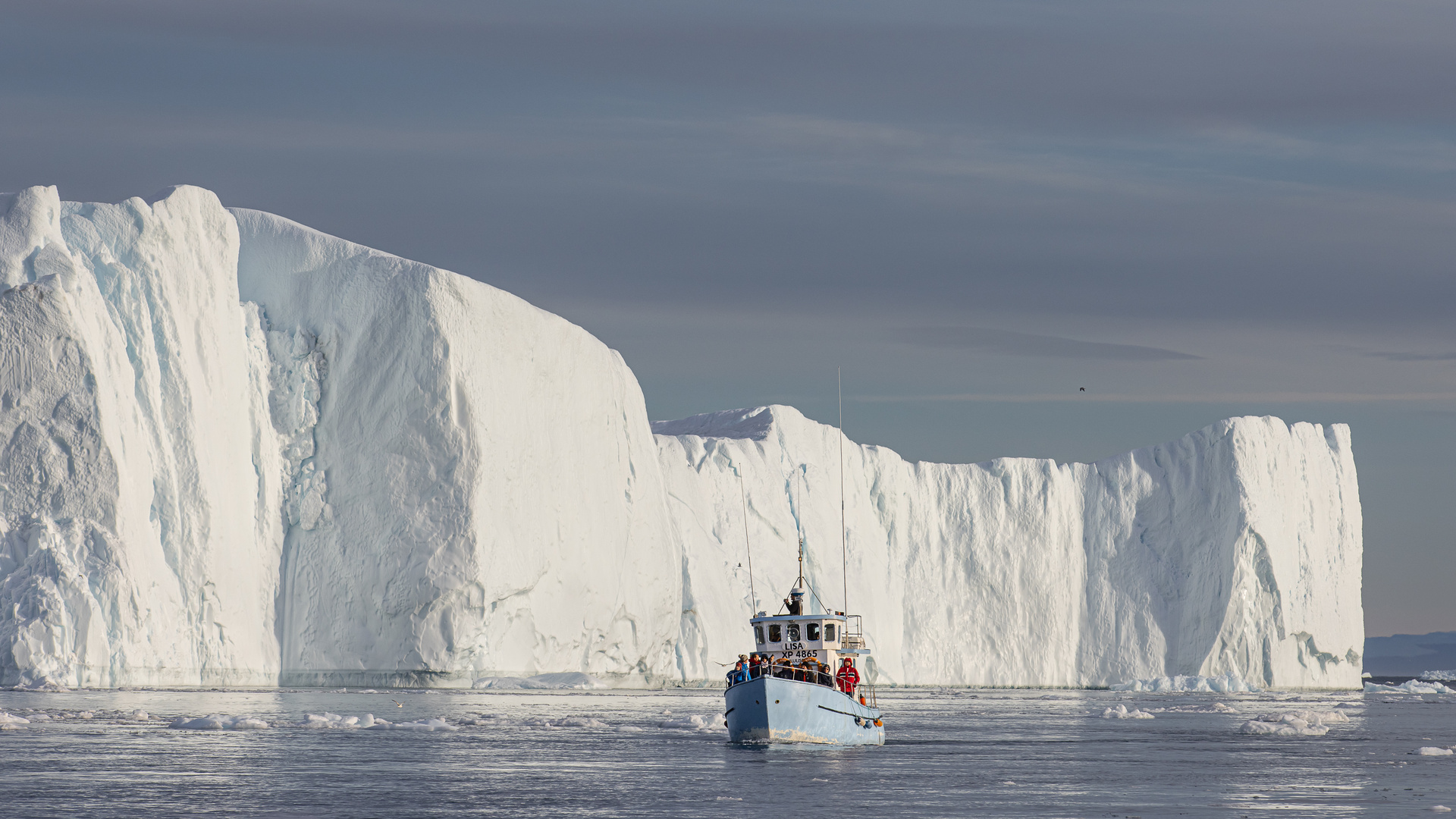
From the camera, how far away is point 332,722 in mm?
30344

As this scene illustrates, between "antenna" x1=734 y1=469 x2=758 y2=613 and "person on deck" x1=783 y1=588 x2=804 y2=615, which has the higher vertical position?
"antenna" x1=734 y1=469 x2=758 y2=613

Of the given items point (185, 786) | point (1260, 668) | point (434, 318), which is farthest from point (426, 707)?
point (1260, 668)

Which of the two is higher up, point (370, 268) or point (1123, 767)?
A: point (370, 268)

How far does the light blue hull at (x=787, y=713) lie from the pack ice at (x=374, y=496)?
487 centimetres

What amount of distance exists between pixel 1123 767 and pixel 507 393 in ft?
98.8

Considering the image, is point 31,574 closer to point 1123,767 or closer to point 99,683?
point 99,683

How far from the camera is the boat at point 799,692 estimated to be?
89.3ft

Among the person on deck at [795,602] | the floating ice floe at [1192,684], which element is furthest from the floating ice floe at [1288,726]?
the floating ice floe at [1192,684]

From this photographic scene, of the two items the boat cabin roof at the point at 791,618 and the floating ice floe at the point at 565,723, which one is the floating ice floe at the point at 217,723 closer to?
the floating ice floe at the point at 565,723

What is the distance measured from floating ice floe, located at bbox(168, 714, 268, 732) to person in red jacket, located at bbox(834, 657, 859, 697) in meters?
10.0

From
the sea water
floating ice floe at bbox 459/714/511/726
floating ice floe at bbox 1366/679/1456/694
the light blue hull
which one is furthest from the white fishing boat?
floating ice floe at bbox 1366/679/1456/694

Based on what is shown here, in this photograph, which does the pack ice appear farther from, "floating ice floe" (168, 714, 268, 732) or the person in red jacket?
"floating ice floe" (168, 714, 268, 732)

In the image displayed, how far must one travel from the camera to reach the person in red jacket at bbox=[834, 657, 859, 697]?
29266 mm

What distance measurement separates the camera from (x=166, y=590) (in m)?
44.1
